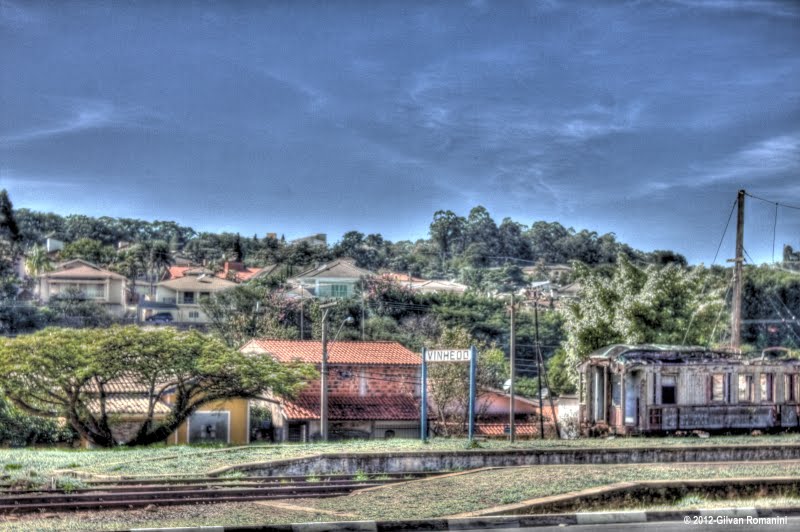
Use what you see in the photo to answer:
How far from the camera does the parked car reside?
81125 millimetres

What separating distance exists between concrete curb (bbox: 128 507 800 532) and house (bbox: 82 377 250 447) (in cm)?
1984

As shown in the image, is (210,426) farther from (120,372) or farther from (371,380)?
(371,380)

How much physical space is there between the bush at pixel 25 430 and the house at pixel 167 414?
0.90 metres

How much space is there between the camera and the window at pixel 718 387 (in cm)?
3031

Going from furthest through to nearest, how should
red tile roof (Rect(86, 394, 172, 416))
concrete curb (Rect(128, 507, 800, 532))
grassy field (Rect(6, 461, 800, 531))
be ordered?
red tile roof (Rect(86, 394, 172, 416)), grassy field (Rect(6, 461, 800, 531)), concrete curb (Rect(128, 507, 800, 532))

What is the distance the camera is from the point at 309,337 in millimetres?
64438

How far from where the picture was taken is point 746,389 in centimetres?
3105

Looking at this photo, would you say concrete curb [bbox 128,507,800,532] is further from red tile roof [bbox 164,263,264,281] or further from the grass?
red tile roof [bbox 164,263,264,281]

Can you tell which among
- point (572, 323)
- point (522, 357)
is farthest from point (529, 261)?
point (572, 323)

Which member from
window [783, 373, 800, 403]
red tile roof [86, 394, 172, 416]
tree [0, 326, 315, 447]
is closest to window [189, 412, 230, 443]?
red tile roof [86, 394, 172, 416]

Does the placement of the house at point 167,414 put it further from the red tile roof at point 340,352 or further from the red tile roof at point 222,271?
the red tile roof at point 222,271

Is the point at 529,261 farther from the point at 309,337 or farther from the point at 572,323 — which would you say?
the point at 572,323

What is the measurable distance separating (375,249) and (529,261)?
19020mm

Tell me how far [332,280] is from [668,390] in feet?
175
